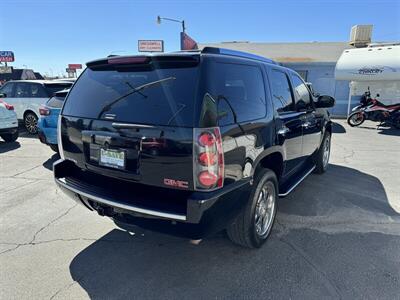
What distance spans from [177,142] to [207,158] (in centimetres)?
27

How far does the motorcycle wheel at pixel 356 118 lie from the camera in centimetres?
1204

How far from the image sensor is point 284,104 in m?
3.65

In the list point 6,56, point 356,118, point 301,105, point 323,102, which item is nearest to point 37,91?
point 301,105

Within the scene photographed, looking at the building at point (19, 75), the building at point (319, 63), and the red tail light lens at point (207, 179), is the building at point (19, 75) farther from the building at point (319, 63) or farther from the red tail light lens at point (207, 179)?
the red tail light lens at point (207, 179)

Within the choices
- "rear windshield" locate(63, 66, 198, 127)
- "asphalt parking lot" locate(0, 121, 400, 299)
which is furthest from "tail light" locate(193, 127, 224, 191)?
"asphalt parking lot" locate(0, 121, 400, 299)

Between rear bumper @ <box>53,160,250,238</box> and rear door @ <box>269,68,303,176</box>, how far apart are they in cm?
108

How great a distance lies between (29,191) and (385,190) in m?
5.95

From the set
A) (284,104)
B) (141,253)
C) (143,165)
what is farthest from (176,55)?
(141,253)

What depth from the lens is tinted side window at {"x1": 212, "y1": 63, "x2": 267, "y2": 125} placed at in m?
2.42

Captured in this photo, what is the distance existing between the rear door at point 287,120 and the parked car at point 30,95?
758 centimetres

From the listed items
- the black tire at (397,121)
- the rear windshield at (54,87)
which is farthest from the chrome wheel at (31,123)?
the black tire at (397,121)

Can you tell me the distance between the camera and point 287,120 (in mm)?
3549

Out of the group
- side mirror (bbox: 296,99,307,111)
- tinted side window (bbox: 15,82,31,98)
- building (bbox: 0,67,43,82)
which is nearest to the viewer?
side mirror (bbox: 296,99,307,111)

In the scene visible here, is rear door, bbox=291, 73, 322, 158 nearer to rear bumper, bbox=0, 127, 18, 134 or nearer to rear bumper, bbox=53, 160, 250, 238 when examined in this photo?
rear bumper, bbox=53, 160, 250, 238
